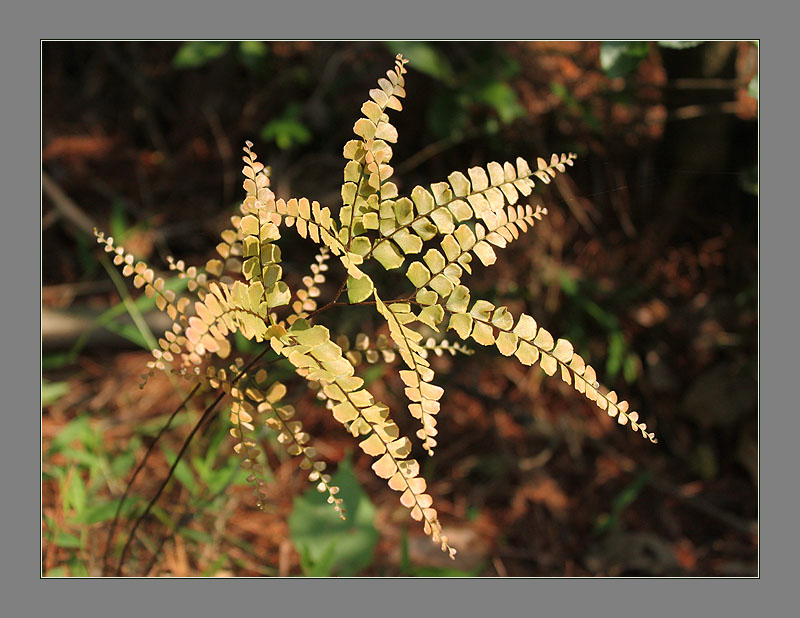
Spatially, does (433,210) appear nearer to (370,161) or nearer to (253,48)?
(370,161)

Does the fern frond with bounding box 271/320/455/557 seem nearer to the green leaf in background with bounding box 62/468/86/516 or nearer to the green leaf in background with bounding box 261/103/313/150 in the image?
the green leaf in background with bounding box 62/468/86/516

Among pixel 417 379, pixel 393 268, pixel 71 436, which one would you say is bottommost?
pixel 71 436

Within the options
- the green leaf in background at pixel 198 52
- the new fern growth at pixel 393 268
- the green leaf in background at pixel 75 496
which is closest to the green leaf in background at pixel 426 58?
the green leaf in background at pixel 198 52

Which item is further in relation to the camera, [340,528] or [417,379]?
[340,528]

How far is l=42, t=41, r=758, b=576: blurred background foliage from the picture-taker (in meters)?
2.10

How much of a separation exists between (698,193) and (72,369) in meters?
2.17

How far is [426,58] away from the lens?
83.8 inches

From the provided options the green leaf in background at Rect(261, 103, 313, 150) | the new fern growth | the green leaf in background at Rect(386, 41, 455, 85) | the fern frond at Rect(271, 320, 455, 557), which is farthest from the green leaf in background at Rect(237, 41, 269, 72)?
the fern frond at Rect(271, 320, 455, 557)

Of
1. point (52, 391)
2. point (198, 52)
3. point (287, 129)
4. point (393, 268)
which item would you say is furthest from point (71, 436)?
point (393, 268)

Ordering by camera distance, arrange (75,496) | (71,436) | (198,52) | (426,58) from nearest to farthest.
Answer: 1. (75,496)
2. (71,436)
3. (426,58)
4. (198,52)

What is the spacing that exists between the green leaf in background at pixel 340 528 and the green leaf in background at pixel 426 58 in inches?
45.0

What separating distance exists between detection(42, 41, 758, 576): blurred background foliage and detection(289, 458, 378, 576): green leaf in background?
0.26 meters

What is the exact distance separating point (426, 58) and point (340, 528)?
133 cm

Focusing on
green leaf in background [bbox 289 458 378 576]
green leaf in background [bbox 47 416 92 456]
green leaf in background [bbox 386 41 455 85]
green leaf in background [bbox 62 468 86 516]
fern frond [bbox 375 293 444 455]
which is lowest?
green leaf in background [bbox 289 458 378 576]
